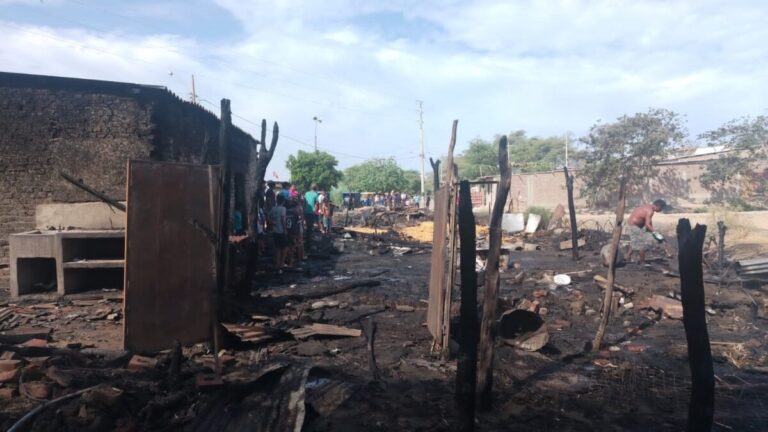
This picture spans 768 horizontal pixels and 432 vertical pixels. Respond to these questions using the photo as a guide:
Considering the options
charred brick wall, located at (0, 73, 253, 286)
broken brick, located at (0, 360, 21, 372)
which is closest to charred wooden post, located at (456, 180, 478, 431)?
broken brick, located at (0, 360, 21, 372)

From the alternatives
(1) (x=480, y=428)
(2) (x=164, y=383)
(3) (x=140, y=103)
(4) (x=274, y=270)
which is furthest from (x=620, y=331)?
(3) (x=140, y=103)

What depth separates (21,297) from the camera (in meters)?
8.09

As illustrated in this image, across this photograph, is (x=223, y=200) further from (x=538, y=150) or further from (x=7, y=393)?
(x=538, y=150)

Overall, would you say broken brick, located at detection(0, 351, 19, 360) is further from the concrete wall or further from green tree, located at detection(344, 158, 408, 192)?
green tree, located at detection(344, 158, 408, 192)

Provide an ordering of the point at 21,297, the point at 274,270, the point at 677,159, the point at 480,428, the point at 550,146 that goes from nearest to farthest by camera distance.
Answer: the point at 480,428
the point at 21,297
the point at 274,270
the point at 677,159
the point at 550,146

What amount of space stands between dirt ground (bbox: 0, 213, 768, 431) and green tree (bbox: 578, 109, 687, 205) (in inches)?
614

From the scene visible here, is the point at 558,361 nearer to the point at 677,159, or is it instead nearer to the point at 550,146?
the point at 677,159

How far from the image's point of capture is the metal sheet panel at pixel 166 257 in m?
5.37

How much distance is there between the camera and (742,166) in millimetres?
20375

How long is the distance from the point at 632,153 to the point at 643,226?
51.1 feet

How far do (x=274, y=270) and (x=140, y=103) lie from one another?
173 inches

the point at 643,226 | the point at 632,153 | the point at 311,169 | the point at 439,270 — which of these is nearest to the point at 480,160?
the point at 311,169

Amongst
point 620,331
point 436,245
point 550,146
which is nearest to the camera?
point 436,245

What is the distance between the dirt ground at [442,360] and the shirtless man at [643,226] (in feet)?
2.58
